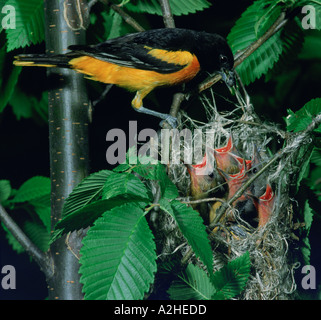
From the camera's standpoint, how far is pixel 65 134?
177 cm

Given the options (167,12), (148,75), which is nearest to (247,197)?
(148,75)

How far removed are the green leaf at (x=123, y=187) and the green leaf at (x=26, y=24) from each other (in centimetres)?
89

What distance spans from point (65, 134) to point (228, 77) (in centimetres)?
82

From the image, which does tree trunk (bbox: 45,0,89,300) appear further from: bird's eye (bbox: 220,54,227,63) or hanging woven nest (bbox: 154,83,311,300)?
bird's eye (bbox: 220,54,227,63)

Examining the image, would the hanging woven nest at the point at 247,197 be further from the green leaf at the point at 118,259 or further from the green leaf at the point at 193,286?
the green leaf at the point at 118,259

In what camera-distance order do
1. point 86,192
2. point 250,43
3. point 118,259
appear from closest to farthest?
1. point 118,259
2. point 86,192
3. point 250,43

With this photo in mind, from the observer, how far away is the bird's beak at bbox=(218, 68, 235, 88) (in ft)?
6.77

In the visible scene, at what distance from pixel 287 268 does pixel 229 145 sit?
2.04ft

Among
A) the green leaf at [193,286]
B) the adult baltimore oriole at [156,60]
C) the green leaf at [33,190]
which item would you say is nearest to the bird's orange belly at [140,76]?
the adult baltimore oriole at [156,60]

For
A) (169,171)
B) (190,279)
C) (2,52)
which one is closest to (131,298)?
(190,279)

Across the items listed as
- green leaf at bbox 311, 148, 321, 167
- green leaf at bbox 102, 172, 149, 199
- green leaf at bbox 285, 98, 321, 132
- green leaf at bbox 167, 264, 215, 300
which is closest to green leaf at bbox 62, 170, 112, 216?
green leaf at bbox 102, 172, 149, 199

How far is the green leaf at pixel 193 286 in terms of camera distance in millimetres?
1425

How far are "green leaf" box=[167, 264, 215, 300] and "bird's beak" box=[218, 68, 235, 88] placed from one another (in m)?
0.95

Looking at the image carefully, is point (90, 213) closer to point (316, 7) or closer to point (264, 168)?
point (264, 168)
